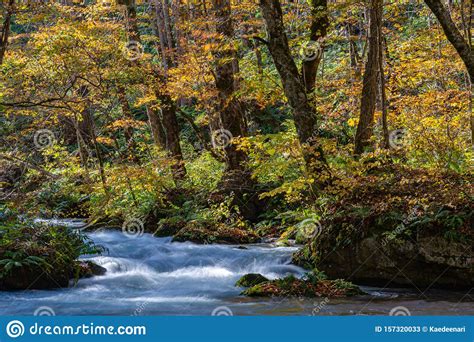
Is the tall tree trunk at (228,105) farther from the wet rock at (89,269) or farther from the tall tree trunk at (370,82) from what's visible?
the wet rock at (89,269)

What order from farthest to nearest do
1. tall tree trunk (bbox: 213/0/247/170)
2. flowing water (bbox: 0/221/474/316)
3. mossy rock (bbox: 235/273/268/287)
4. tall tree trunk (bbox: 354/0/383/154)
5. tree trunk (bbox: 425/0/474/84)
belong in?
tall tree trunk (bbox: 213/0/247/170)
tall tree trunk (bbox: 354/0/383/154)
mossy rock (bbox: 235/273/268/287)
tree trunk (bbox: 425/0/474/84)
flowing water (bbox: 0/221/474/316)

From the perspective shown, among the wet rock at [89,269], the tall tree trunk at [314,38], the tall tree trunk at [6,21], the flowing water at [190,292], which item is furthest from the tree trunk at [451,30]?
the wet rock at [89,269]

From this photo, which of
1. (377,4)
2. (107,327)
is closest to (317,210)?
(377,4)

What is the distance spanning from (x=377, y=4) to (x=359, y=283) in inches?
235

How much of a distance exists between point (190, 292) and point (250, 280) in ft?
3.67

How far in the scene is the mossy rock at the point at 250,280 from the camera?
9.32 metres

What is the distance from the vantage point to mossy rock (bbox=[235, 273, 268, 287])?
30.6ft

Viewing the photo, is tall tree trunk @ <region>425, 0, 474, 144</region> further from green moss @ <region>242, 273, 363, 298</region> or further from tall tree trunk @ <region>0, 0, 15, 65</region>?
tall tree trunk @ <region>0, 0, 15, 65</region>

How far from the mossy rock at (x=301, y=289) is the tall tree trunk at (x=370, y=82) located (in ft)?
12.2

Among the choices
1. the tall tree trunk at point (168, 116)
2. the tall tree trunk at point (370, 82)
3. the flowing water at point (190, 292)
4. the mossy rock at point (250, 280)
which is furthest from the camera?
the tall tree trunk at point (168, 116)

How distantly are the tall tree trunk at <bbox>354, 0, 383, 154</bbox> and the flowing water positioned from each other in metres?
2.98

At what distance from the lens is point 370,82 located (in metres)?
11.4

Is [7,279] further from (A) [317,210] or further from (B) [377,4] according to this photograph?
(B) [377,4]

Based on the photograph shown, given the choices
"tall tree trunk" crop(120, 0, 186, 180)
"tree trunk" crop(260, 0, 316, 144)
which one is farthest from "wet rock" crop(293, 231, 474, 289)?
"tall tree trunk" crop(120, 0, 186, 180)
